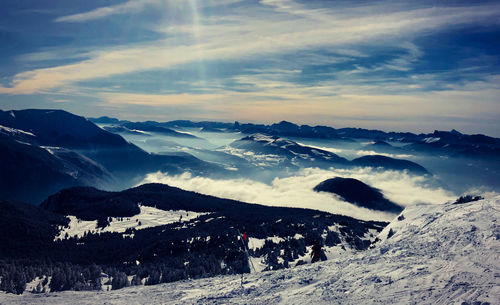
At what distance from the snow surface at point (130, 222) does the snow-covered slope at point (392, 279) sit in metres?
120

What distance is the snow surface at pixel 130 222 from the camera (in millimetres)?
154200

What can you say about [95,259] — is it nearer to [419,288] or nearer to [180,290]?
[180,290]

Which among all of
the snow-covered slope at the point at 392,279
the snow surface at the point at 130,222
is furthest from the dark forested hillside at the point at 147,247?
the snow-covered slope at the point at 392,279

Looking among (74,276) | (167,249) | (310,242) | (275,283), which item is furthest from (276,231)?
(275,283)

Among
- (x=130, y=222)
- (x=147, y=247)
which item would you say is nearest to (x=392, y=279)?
(x=147, y=247)

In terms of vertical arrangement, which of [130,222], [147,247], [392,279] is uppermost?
[392,279]

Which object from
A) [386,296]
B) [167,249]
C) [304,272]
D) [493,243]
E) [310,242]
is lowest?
[167,249]

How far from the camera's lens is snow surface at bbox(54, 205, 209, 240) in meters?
154

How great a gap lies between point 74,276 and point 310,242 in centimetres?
4805

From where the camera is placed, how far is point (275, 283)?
29.2 metres

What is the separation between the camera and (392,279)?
2436 cm

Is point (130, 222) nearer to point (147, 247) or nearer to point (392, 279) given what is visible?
point (147, 247)

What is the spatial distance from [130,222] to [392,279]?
164103mm

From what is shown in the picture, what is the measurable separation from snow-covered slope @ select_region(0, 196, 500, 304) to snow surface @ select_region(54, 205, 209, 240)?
119736mm
